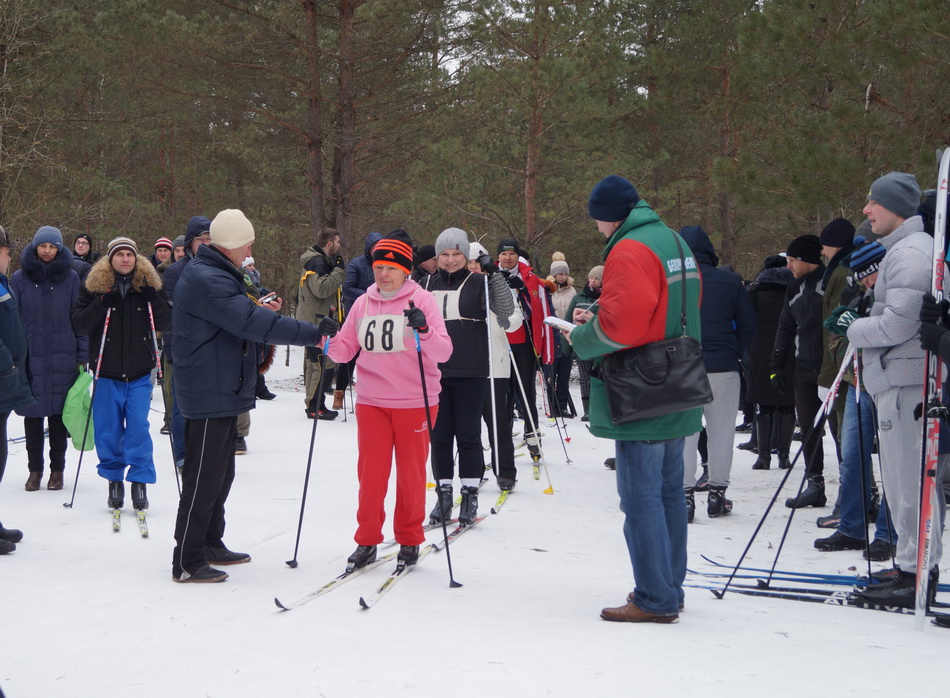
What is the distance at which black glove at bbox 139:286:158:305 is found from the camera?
22.4ft

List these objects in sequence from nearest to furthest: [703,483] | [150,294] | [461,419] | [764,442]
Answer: [461,419] < [150,294] < [703,483] < [764,442]

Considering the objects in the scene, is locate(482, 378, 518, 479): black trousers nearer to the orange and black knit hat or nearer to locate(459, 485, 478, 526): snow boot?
locate(459, 485, 478, 526): snow boot

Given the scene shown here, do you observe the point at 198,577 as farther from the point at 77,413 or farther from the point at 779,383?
the point at 779,383

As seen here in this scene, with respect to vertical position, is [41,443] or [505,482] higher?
[41,443]

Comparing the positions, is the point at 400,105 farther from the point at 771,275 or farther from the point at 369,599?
the point at 369,599

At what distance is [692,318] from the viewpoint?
424 cm

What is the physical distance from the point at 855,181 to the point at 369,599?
7.87m

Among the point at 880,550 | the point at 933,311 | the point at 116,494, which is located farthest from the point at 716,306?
the point at 116,494

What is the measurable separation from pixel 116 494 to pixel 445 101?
1309cm

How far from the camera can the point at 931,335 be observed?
4.00m

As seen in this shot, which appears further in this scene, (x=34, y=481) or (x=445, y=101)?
(x=445, y=101)

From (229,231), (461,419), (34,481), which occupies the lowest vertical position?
(34,481)

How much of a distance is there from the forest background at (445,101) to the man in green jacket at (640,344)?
7.35m

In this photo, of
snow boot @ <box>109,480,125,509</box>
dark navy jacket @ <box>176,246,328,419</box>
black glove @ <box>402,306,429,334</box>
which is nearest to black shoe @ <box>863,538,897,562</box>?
black glove @ <box>402,306,429,334</box>
